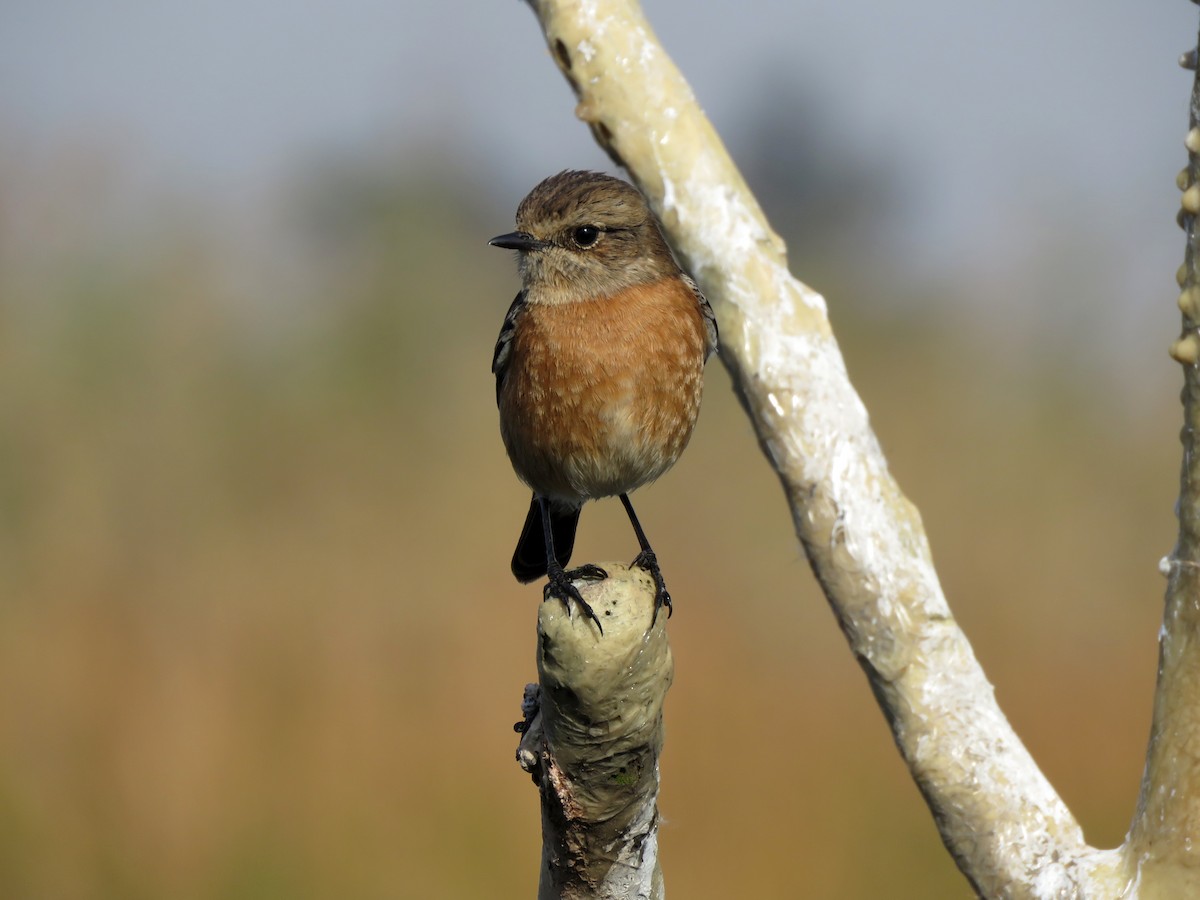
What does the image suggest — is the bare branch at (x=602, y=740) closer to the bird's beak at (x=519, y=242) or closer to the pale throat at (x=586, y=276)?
the pale throat at (x=586, y=276)

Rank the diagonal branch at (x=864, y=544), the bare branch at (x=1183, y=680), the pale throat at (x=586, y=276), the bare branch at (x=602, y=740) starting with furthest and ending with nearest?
1. the pale throat at (x=586, y=276)
2. the bare branch at (x=602, y=740)
3. the diagonal branch at (x=864, y=544)
4. the bare branch at (x=1183, y=680)

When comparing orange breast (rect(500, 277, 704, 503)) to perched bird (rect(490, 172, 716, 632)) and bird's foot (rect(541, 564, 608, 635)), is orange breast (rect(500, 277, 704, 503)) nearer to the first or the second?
perched bird (rect(490, 172, 716, 632))

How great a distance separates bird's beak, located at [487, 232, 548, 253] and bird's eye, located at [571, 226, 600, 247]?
11cm

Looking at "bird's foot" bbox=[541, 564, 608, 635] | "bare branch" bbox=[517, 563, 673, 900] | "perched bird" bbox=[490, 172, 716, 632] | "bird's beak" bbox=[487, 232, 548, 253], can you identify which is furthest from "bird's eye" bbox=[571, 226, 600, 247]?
"bare branch" bbox=[517, 563, 673, 900]

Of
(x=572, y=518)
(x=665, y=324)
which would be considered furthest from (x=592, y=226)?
(x=572, y=518)

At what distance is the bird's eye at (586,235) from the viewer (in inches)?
152

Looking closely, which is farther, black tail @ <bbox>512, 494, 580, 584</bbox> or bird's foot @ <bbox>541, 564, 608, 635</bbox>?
black tail @ <bbox>512, 494, 580, 584</bbox>

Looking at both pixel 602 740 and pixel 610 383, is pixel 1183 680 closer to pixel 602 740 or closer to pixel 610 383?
pixel 602 740

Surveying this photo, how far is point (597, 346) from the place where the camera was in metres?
3.66

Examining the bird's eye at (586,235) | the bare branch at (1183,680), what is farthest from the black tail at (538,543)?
the bare branch at (1183,680)

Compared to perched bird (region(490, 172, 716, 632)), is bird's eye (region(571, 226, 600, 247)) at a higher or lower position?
higher

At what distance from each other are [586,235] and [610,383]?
0.56 m

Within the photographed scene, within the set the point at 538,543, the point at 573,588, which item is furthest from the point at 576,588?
the point at 538,543

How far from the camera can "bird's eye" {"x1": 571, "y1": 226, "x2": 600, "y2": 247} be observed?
386 centimetres
